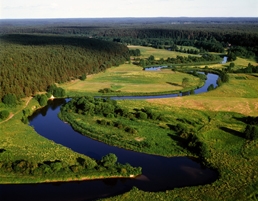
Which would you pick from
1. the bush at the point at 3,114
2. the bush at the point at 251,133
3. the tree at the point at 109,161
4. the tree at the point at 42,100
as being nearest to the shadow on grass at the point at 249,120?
the bush at the point at 251,133

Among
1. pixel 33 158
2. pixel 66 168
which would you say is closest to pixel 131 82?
pixel 33 158

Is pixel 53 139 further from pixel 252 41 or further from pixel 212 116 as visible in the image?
pixel 252 41

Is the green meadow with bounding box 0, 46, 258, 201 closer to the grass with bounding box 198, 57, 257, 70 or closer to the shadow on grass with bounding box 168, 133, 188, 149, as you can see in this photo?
the shadow on grass with bounding box 168, 133, 188, 149

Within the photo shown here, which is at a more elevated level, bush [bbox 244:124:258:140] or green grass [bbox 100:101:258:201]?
bush [bbox 244:124:258:140]

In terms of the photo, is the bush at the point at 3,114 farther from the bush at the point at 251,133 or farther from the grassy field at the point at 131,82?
the bush at the point at 251,133

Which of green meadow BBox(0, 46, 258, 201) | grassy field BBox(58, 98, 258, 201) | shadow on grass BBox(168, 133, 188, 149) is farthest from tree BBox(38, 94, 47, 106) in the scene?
shadow on grass BBox(168, 133, 188, 149)

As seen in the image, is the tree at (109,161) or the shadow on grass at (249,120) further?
the shadow on grass at (249,120)

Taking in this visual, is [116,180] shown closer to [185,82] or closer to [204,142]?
[204,142]
